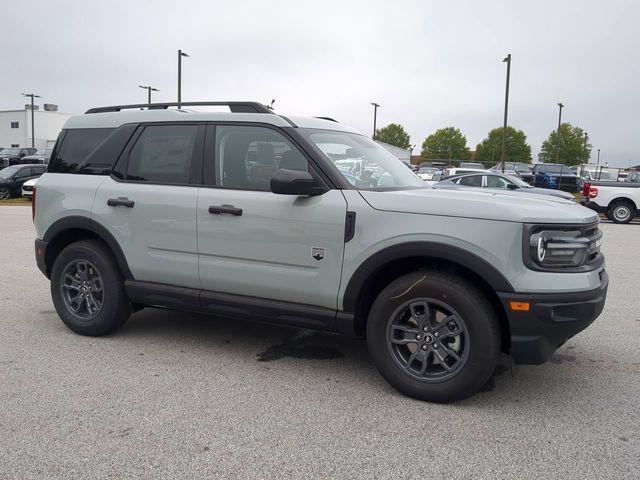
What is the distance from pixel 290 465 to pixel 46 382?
199 centimetres

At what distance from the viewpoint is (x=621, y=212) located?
18109 millimetres

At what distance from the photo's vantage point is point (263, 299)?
4195mm

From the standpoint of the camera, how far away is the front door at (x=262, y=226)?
3934mm

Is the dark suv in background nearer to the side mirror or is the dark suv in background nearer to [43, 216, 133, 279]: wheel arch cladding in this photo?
[43, 216, 133, 279]: wheel arch cladding

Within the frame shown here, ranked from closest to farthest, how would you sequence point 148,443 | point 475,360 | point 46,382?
point 148,443
point 475,360
point 46,382

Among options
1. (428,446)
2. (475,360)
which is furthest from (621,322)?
(428,446)

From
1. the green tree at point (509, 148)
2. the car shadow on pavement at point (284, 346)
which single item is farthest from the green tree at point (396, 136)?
the car shadow on pavement at point (284, 346)

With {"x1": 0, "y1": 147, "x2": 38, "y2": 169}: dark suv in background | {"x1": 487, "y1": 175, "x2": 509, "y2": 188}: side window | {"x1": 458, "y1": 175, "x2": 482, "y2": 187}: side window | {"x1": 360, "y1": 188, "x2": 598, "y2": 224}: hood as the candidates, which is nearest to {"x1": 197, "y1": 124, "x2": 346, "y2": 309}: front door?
{"x1": 360, "y1": 188, "x2": 598, "y2": 224}: hood

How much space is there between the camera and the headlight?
3414mm

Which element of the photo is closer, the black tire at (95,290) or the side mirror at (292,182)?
the side mirror at (292,182)

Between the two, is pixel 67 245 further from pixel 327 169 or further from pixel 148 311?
pixel 327 169

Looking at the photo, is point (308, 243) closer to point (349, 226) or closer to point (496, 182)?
point (349, 226)

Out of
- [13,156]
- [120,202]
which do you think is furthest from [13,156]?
[120,202]

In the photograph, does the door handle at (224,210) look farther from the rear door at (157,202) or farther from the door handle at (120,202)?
the door handle at (120,202)
